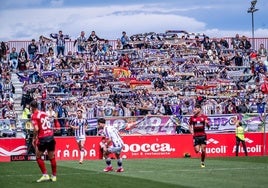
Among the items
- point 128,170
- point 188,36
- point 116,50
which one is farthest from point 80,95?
point 128,170

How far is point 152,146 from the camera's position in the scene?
37.8m

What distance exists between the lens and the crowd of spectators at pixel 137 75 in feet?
141

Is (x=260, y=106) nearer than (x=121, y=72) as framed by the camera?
Yes

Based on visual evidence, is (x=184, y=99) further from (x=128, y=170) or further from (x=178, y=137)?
(x=128, y=170)

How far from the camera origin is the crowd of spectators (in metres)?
43.0

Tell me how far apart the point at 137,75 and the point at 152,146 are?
39.1ft

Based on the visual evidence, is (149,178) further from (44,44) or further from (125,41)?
(125,41)

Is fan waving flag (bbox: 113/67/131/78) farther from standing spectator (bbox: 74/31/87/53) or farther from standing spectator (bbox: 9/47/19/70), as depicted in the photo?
standing spectator (bbox: 9/47/19/70)

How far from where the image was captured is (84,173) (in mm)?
22688

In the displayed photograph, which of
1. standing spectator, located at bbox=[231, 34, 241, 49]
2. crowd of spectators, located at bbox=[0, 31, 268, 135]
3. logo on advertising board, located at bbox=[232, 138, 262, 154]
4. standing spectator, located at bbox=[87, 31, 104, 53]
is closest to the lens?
logo on advertising board, located at bbox=[232, 138, 262, 154]

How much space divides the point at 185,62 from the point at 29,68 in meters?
11.2

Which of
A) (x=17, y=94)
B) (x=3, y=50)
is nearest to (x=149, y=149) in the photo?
(x=17, y=94)

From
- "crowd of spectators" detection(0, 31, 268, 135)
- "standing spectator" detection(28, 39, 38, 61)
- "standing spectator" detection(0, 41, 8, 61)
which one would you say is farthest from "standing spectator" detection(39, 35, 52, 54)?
"standing spectator" detection(0, 41, 8, 61)

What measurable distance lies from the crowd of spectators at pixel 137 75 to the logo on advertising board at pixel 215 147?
383 centimetres
